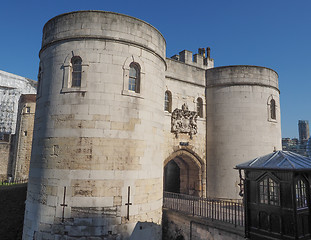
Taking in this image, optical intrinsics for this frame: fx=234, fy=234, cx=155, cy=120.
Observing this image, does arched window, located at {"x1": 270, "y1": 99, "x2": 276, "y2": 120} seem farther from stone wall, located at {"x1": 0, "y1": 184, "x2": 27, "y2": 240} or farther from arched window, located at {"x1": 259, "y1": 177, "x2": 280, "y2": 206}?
stone wall, located at {"x1": 0, "y1": 184, "x2": 27, "y2": 240}

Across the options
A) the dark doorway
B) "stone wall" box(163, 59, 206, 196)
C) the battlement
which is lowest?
the dark doorway

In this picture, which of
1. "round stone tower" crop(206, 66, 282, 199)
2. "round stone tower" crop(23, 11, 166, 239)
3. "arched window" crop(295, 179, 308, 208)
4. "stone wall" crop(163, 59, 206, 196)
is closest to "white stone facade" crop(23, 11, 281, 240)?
"round stone tower" crop(23, 11, 166, 239)

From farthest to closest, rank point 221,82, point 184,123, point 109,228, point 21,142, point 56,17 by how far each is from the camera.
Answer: point 21,142
point 221,82
point 184,123
point 56,17
point 109,228

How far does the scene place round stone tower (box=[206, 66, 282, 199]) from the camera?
15.8 metres

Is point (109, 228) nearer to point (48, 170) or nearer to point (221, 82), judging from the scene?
point (48, 170)

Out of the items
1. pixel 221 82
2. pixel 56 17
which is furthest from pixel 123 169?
pixel 221 82

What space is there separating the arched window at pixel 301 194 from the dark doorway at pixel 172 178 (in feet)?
37.9

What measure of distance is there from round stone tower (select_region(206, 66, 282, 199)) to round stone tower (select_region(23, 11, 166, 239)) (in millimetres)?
6239

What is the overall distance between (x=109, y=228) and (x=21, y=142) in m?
23.2

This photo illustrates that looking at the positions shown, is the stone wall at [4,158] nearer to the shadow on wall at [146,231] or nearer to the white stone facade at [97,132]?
the white stone facade at [97,132]

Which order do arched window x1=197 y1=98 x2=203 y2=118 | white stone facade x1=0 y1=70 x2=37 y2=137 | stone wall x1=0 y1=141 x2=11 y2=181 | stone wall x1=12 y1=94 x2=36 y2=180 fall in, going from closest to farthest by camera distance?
arched window x1=197 y1=98 x2=203 y2=118 < stone wall x1=12 y1=94 x2=36 y2=180 < stone wall x1=0 y1=141 x2=11 y2=181 < white stone facade x1=0 y1=70 x2=37 y2=137

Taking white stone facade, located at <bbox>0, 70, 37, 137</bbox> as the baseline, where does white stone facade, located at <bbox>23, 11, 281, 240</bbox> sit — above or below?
below

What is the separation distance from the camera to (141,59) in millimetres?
11094

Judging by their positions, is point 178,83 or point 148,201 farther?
point 178,83
